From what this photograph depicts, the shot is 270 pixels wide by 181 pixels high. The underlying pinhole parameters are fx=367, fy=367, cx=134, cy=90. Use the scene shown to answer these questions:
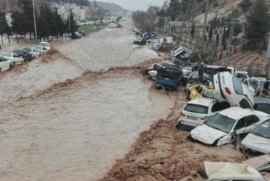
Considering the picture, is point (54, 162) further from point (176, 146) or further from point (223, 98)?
point (223, 98)

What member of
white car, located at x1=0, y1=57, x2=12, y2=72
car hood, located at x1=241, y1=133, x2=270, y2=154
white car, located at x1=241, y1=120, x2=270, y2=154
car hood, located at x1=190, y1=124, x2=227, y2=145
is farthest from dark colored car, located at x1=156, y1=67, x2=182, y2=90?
white car, located at x1=0, y1=57, x2=12, y2=72

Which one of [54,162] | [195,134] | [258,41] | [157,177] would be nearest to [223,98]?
[195,134]

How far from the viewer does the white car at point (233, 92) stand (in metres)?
15.5

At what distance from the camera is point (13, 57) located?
1304 inches

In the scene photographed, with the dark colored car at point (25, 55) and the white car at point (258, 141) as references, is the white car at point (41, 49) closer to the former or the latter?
the dark colored car at point (25, 55)

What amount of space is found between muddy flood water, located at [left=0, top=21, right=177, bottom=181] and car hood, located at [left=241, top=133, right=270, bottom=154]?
15.1ft

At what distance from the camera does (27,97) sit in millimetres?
22516

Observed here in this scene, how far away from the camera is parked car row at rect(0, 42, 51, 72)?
29906mm

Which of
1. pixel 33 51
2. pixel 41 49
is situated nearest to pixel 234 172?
pixel 33 51

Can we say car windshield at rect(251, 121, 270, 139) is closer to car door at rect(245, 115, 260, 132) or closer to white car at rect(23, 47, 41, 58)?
car door at rect(245, 115, 260, 132)

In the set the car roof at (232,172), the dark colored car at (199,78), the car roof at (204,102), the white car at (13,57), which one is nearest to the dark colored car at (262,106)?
the car roof at (204,102)

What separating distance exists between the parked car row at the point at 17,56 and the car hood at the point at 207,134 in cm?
2053

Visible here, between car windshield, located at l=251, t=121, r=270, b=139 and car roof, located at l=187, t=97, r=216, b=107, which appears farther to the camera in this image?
car roof, located at l=187, t=97, r=216, b=107

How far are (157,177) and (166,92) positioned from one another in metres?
14.3
